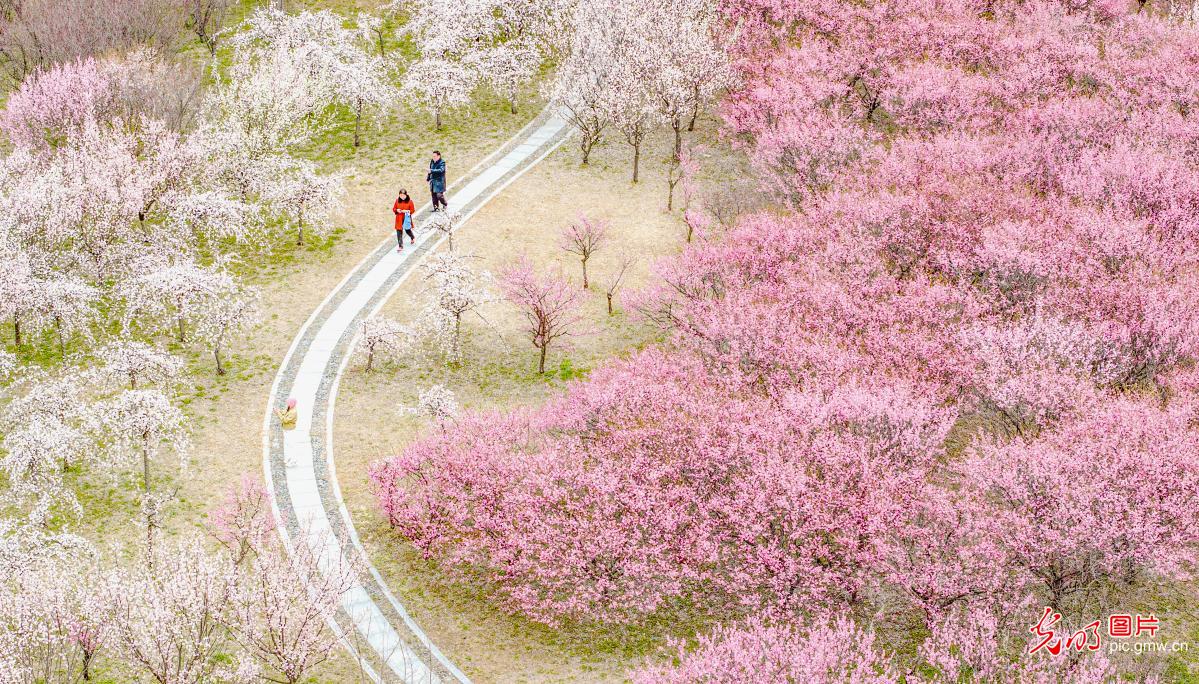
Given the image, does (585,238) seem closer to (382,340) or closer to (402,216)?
(402,216)

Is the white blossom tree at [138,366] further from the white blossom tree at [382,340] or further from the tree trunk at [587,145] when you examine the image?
the tree trunk at [587,145]

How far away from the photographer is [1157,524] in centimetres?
2797

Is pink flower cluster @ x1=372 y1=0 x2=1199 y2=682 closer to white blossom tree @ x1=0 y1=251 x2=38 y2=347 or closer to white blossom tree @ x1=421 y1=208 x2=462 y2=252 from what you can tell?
white blossom tree @ x1=421 y1=208 x2=462 y2=252

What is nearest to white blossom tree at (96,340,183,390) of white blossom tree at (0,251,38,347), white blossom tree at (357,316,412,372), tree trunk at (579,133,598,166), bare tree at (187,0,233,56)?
white blossom tree at (0,251,38,347)

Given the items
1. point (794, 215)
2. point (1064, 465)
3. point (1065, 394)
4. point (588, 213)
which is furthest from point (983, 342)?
point (588, 213)

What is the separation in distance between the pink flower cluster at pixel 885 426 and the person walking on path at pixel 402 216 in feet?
37.1

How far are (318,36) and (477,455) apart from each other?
36.5 metres

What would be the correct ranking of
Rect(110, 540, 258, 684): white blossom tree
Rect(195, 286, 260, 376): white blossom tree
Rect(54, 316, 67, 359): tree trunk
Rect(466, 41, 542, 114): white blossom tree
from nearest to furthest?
1. Rect(110, 540, 258, 684): white blossom tree
2. Rect(195, 286, 260, 376): white blossom tree
3. Rect(54, 316, 67, 359): tree trunk
4. Rect(466, 41, 542, 114): white blossom tree

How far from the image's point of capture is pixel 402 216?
47031 mm

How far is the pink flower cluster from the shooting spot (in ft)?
94.3

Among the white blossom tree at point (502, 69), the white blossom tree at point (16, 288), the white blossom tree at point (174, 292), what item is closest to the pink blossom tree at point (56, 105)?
the white blossom tree at point (16, 288)

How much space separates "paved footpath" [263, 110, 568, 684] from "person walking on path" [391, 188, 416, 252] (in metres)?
0.76

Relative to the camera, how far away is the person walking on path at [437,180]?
48.8 m

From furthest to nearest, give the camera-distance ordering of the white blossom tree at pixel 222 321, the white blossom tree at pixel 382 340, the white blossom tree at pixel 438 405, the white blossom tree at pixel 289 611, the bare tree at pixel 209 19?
the bare tree at pixel 209 19
the white blossom tree at pixel 382 340
the white blossom tree at pixel 222 321
the white blossom tree at pixel 438 405
the white blossom tree at pixel 289 611
